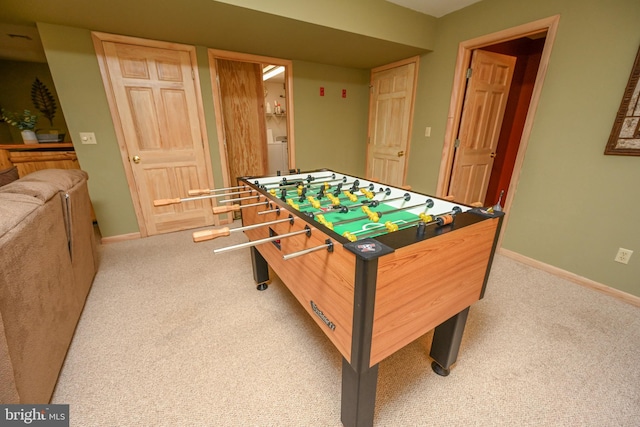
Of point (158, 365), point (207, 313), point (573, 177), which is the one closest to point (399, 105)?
point (573, 177)

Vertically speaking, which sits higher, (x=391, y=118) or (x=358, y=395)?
(x=391, y=118)

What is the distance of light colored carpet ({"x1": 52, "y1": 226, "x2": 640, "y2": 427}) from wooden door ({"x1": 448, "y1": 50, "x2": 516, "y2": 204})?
1441mm

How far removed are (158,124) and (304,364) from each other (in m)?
2.80

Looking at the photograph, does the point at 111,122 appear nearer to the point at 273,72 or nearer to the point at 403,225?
the point at 403,225

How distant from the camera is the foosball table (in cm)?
73

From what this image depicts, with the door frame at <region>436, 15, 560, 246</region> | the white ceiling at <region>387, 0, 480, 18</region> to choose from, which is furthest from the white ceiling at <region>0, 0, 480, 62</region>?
the door frame at <region>436, 15, 560, 246</region>

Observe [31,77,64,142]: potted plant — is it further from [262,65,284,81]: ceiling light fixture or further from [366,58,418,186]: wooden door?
[366,58,418,186]: wooden door

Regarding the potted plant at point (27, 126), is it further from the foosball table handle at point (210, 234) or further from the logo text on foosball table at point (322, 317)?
the logo text on foosball table at point (322, 317)

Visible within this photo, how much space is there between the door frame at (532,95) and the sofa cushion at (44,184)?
11.0 feet

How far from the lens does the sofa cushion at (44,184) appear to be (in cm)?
120

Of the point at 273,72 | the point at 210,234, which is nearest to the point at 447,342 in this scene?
the point at 210,234

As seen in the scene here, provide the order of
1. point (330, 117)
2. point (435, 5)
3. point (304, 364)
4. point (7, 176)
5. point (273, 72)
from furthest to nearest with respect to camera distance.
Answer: point (273, 72) < point (330, 117) < point (435, 5) < point (7, 176) < point (304, 364)

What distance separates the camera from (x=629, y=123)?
164 cm

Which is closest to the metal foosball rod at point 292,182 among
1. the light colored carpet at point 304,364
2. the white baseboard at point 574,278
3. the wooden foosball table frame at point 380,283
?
the wooden foosball table frame at point 380,283
